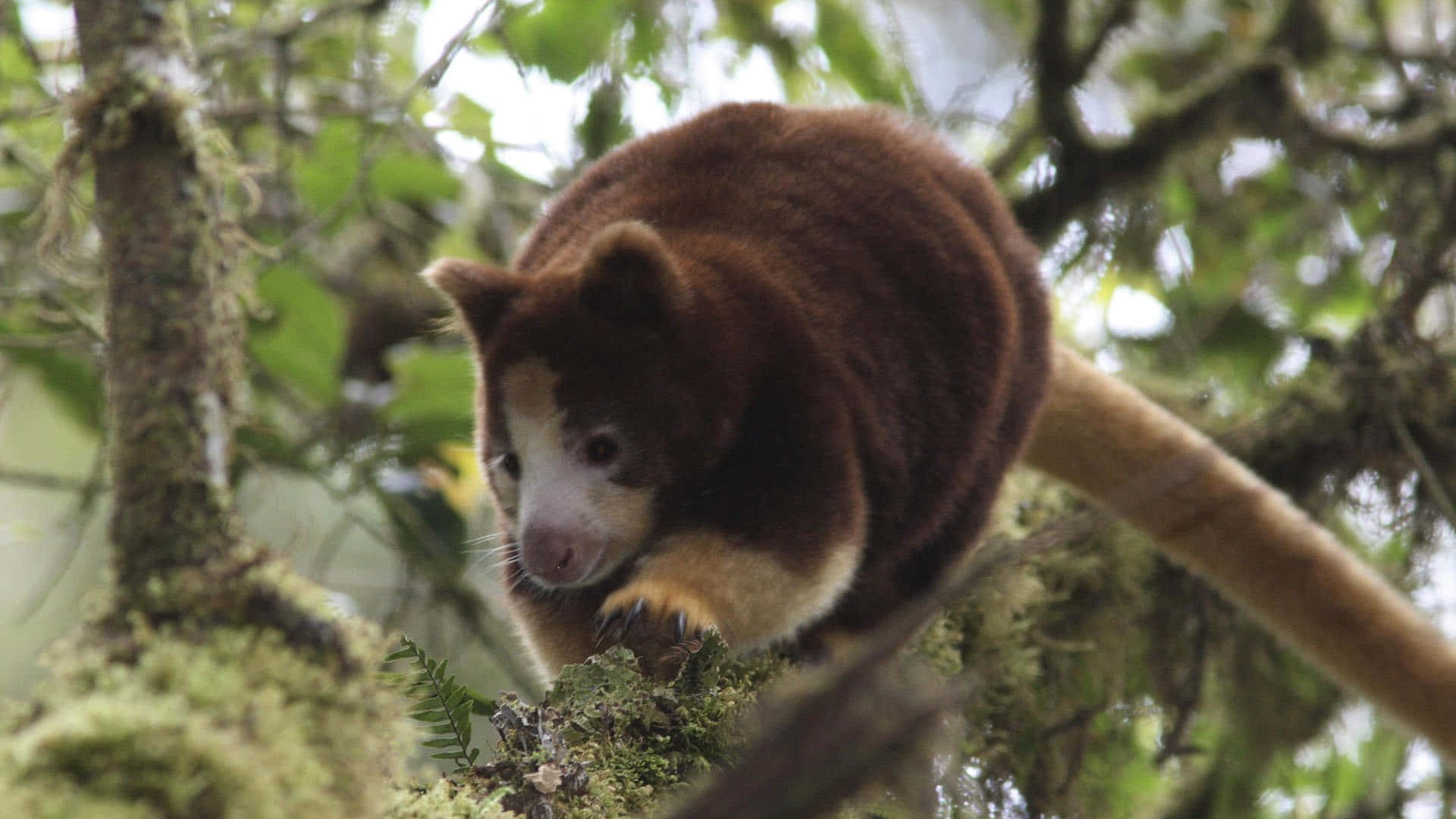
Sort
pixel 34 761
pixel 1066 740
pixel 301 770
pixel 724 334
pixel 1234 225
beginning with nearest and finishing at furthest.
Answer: pixel 34 761, pixel 301 770, pixel 724 334, pixel 1066 740, pixel 1234 225

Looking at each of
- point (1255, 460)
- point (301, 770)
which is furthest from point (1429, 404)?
point (301, 770)

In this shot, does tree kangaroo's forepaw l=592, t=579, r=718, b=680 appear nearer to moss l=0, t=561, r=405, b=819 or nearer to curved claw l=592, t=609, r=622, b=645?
curved claw l=592, t=609, r=622, b=645

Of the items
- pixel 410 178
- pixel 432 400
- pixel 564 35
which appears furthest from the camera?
pixel 410 178

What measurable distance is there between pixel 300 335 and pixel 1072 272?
286cm

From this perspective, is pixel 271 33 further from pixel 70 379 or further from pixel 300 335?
pixel 70 379

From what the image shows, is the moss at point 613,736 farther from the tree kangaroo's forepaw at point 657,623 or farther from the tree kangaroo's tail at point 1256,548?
the tree kangaroo's tail at point 1256,548

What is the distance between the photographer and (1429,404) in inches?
157

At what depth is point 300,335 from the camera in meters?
3.78

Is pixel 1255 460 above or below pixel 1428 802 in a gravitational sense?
above

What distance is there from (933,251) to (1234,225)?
3.01m

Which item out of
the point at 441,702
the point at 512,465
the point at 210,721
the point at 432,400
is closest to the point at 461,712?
the point at 441,702

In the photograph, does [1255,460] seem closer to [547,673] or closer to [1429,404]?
[1429,404]

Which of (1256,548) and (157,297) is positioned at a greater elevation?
(157,297)

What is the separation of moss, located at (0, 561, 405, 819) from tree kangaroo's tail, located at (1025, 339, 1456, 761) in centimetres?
258
